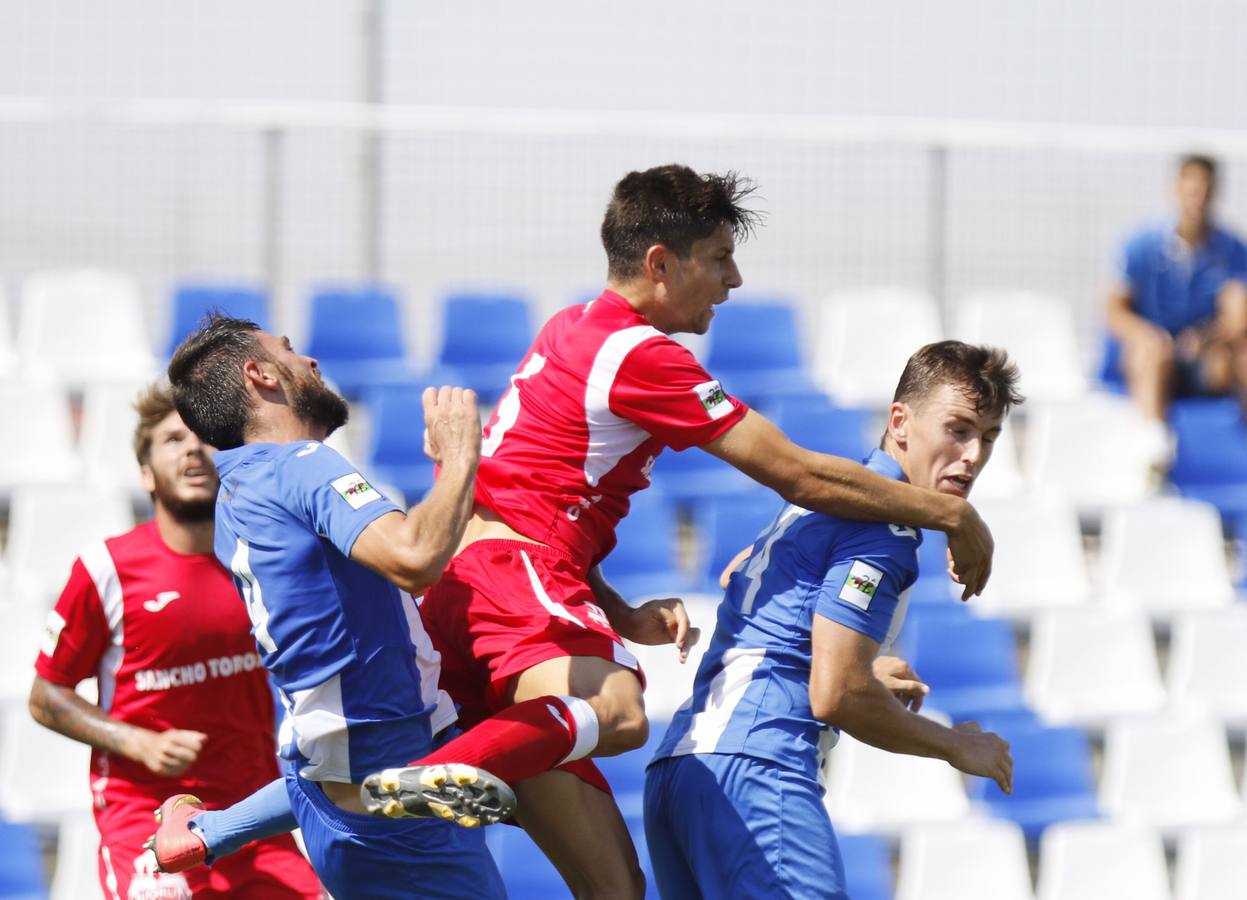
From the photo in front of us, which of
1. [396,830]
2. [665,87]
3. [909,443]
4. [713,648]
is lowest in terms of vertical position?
[396,830]

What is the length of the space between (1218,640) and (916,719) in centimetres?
461

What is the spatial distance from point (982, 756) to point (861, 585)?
0.47m

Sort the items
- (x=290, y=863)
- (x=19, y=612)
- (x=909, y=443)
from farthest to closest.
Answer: (x=19, y=612) < (x=290, y=863) < (x=909, y=443)

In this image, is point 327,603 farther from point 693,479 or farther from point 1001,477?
point 1001,477

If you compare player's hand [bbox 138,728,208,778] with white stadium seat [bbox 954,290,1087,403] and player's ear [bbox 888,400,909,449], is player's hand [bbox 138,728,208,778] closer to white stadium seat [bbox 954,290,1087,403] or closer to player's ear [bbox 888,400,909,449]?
player's ear [bbox 888,400,909,449]

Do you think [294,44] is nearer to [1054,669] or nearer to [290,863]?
[1054,669]

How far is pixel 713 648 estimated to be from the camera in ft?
13.2

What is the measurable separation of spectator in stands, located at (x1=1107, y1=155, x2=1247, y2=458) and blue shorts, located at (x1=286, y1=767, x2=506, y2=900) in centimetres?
583

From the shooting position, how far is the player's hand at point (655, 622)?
14.0 ft

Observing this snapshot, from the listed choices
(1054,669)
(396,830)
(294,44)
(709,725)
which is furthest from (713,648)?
(294,44)

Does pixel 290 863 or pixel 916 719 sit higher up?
pixel 916 719

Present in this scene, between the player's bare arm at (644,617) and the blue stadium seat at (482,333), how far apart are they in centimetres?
425

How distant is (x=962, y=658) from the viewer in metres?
7.52

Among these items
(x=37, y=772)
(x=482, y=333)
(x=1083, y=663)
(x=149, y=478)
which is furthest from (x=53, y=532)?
(x=1083, y=663)
